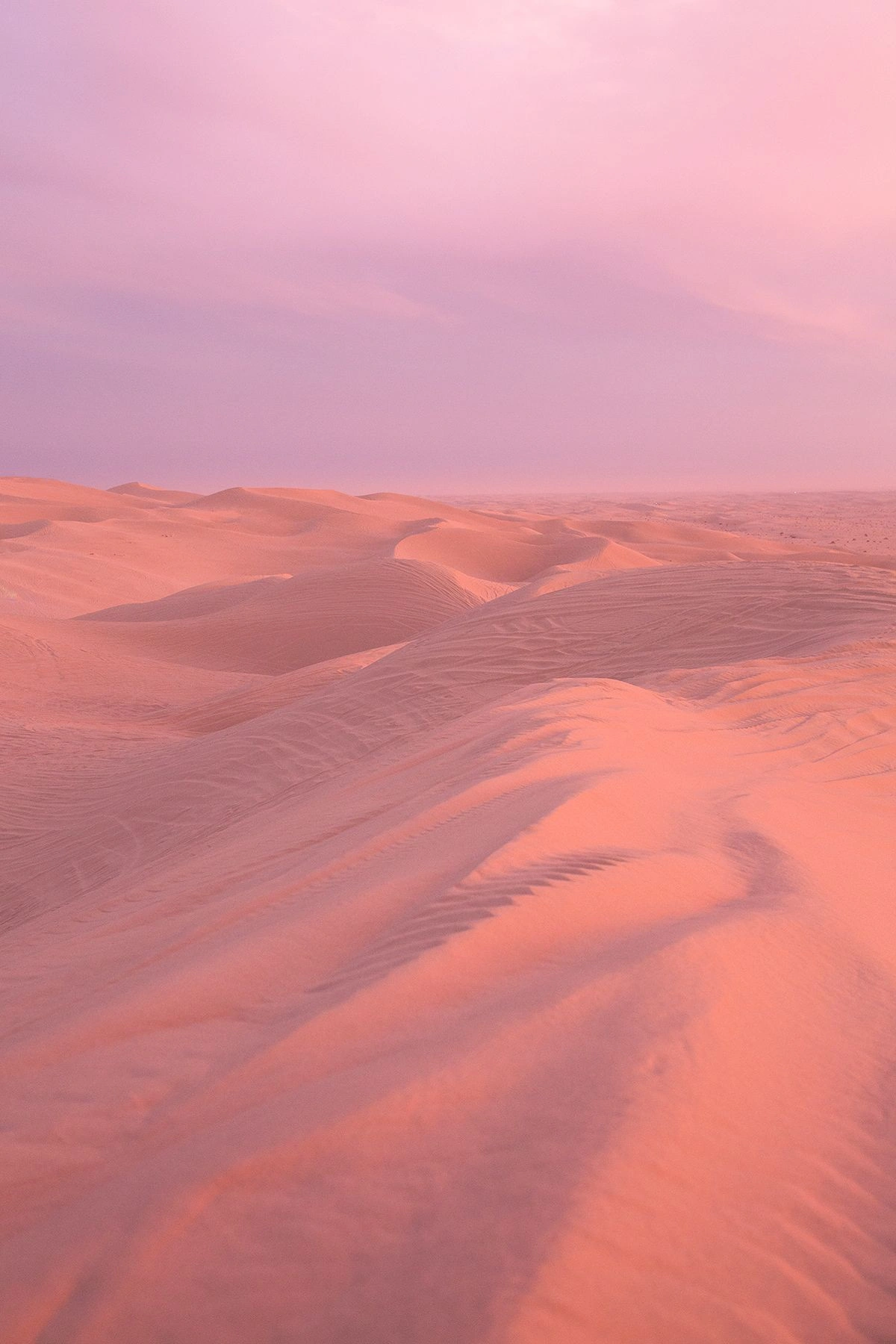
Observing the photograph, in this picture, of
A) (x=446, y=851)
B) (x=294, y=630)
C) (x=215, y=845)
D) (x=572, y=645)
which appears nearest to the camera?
(x=446, y=851)

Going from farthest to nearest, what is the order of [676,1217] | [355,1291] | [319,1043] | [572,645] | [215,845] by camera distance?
[572,645]
[215,845]
[319,1043]
[676,1217]
[355,1291]

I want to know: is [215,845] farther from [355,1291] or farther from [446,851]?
[355,1291]

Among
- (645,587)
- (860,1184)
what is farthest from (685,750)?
(645,587)

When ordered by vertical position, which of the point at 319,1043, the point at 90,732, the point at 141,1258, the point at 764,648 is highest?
the point at 764,648

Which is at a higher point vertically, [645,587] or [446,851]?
[645,587]

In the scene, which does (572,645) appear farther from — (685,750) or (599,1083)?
(599,1083)

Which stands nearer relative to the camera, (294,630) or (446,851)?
(446,851)

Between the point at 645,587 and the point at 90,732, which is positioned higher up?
the point at 645,587

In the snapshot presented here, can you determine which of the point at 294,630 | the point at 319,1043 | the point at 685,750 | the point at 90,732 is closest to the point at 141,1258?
the point at 319,1043

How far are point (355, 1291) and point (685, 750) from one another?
133 inches

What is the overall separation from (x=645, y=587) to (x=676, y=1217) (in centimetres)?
744

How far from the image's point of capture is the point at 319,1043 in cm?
176

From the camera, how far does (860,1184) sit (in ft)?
5.07

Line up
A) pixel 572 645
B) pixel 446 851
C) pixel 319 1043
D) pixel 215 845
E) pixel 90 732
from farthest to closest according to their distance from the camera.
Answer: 1. pixel 90 732
2. pixel 572 645
3. pixel 215 845
4. pixel 446 851
5. pixel 319 1043
